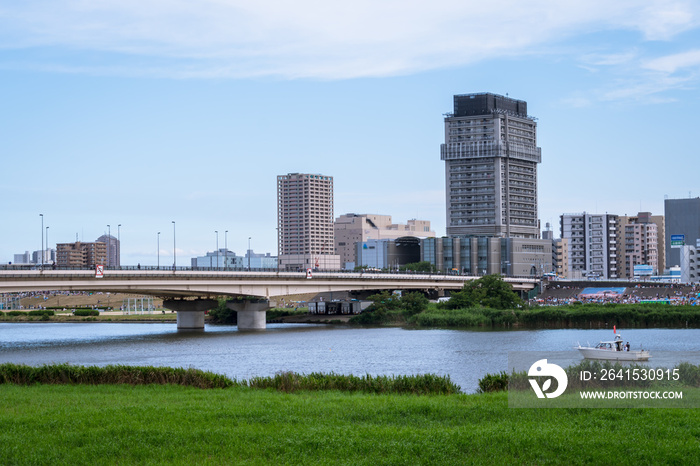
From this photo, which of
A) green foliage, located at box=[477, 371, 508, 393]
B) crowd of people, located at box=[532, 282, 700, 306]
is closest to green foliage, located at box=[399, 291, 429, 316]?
crowd of people, located at box=[532, 282, 700, 306]

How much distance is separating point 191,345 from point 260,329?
32.4m

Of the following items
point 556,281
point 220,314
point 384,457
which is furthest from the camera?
point 556,281

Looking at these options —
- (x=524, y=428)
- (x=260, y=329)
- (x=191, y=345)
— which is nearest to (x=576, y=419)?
(x=524, y=428)

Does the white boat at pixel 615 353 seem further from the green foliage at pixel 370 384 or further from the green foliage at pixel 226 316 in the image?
the green foliage at pixel 226 316

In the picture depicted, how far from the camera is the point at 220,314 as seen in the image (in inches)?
5896

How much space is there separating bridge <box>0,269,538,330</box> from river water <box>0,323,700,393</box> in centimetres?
631

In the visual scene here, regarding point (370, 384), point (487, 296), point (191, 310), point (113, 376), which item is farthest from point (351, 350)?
point (487, 296)

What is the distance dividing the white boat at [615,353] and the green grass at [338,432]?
31320 mm

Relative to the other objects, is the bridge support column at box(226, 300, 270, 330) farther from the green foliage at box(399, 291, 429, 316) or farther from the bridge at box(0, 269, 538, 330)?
the green foliage at box(399, 291, 429, 316)

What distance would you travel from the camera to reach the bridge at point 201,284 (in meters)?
89.4

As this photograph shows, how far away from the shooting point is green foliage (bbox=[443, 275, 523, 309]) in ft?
414

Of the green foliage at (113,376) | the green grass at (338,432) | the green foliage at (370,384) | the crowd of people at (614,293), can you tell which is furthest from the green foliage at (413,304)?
the green grass at (338,432)

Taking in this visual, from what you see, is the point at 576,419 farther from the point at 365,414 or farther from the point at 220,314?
the point at 220,314

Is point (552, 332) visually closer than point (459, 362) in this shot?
No
